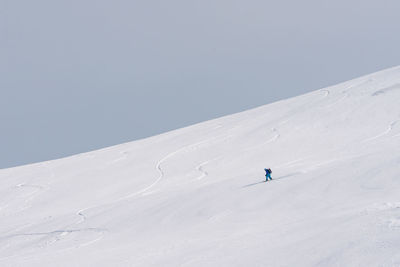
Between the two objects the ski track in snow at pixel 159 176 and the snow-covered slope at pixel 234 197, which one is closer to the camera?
the snow-covered slope at pixel 234 197

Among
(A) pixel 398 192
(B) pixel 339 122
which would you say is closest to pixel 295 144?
(B) pixel 339 122

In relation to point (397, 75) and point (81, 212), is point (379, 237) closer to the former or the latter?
point (81, 212)

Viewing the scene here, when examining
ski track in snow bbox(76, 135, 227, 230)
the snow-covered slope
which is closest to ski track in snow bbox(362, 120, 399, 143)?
the snow-covered slope

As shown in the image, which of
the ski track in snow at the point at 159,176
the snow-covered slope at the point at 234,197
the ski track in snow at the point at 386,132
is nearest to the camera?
the snow-covered slope at the point at 234,197

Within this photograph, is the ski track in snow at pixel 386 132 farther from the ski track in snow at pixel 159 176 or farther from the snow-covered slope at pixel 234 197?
the ski track in snow at pixel 159 176

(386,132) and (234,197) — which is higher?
(386,132)

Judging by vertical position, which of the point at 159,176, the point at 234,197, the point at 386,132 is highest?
the point at 159,176

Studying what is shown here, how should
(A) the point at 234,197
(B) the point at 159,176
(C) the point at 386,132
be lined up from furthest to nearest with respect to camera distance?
(B) the point at 159,176, (C) the point at 386,132, (A) the point at 234,197

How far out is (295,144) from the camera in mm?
19016

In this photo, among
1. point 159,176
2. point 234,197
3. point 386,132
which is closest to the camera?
point 234,197

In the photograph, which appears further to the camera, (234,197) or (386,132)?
(386,132)

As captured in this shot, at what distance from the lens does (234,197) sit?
11.9 meters

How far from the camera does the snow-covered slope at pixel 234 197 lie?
740 cm

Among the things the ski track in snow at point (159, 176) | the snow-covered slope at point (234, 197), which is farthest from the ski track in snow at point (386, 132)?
the ski track in snow at point (159, 176)
